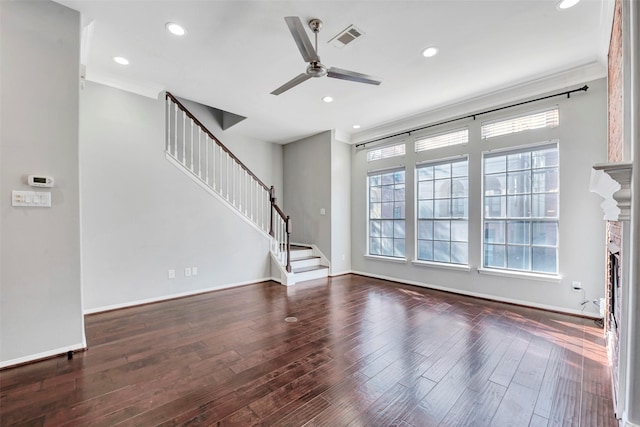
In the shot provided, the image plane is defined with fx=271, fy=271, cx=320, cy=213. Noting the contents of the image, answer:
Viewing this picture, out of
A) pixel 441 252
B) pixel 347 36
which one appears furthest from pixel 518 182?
pixel 347 36

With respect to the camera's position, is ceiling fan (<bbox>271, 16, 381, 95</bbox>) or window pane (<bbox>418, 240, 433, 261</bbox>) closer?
ceiling fan (<bbox>271, 16, 381, 95</bbox>)

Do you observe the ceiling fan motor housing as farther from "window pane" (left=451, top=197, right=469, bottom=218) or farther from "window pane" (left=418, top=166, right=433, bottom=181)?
"window pane" (left=451, top=197, right=469, bottom=218)

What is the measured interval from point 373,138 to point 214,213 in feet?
11.5

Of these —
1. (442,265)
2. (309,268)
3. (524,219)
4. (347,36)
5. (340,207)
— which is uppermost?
(347,36)

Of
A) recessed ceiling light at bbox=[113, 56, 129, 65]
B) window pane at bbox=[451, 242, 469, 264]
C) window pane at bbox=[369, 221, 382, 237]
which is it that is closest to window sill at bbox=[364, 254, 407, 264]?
window pane at bbox=[369, 221, 382, 237]

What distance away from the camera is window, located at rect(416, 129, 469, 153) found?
4.49 m

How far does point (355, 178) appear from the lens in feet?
19.9

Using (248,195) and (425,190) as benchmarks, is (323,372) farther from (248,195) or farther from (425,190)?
(248,195)

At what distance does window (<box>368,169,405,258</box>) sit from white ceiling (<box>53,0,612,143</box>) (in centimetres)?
159

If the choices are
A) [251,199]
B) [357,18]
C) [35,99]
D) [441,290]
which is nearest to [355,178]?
[251,199]

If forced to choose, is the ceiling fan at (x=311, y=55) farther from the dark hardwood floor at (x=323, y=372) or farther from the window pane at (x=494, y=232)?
the window pane at (x=494, y=232)

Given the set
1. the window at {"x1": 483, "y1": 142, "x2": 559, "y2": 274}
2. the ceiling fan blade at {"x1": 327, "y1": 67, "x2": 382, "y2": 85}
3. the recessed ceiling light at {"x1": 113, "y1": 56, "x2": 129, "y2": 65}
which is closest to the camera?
the ceiling fan blade at {"x1": 327, "y1": 67, "x2": 382, "y2": 85}

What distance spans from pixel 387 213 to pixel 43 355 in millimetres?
5140

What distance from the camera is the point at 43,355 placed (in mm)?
2371
